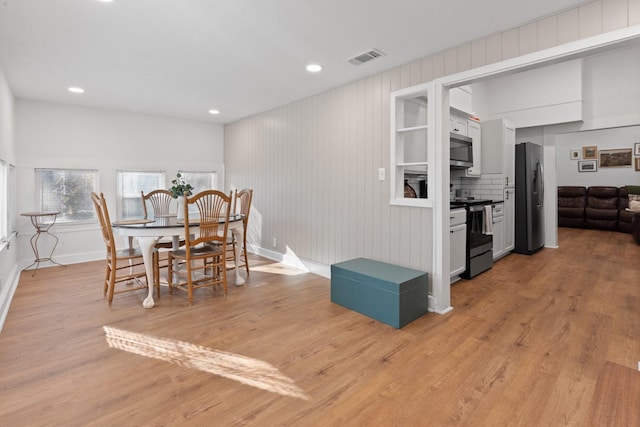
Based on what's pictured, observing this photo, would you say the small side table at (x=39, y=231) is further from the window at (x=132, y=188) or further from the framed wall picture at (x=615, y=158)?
the framed wall picture at (x=615, y=158)

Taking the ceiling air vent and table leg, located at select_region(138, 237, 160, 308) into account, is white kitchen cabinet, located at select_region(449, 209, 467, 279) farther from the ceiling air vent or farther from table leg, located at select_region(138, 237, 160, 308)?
table leg, located at select_region(138, 237, 160, 308)

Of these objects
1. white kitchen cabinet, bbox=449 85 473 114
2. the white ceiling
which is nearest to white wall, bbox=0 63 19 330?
the white ceiling

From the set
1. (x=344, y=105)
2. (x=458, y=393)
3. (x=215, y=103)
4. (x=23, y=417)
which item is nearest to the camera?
(x=23, y=417)

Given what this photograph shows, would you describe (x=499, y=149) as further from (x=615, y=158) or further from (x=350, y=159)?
(x=615, y=158)

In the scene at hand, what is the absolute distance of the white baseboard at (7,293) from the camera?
283 centimetres

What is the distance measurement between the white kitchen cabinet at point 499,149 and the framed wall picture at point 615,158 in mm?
4903

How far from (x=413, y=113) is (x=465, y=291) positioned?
2.06 metres

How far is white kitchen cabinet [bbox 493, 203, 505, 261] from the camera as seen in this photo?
4.84m

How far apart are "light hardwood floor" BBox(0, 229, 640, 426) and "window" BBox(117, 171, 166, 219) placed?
187cm

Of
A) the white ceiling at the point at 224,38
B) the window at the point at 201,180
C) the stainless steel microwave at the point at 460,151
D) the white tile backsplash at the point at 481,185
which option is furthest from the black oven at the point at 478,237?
the window at the point at 201,180

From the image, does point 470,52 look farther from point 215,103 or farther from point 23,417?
point 23,417

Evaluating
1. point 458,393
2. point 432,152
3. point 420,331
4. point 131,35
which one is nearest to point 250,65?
point 131,35

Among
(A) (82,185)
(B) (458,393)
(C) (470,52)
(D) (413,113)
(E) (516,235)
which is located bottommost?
(B) (458,393)

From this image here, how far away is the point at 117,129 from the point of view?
5211 millimetres
